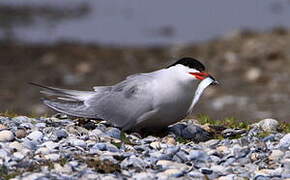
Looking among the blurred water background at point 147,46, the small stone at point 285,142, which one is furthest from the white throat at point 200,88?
the blurred water background at point 147,46

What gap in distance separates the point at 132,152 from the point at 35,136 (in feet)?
2.36

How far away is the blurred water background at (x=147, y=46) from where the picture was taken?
39.4ft

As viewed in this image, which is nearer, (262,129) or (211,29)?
(262,129)

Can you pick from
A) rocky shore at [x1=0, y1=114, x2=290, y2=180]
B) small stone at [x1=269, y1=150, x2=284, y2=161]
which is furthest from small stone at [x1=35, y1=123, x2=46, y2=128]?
small stone at [x1=269, y1=150, x2=284, y2=161]

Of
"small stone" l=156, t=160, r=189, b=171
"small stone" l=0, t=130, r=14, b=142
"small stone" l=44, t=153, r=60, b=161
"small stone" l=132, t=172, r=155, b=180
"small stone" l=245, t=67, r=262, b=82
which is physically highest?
"small stone" l=245, t=67, r=262, b=82

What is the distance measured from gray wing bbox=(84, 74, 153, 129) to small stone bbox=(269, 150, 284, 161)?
0.99 metres

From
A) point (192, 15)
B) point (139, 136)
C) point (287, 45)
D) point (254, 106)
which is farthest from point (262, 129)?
point (192, 15)

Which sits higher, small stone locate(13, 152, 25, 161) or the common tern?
the common tern

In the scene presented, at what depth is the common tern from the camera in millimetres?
6641

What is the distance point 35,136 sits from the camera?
6.36 m

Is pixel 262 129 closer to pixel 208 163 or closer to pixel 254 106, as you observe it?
pixel 208 163

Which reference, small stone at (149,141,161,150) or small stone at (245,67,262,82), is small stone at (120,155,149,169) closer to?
small stone at (149,141,161,150)

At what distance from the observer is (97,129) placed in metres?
6.75

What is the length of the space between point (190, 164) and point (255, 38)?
8.47 meters
